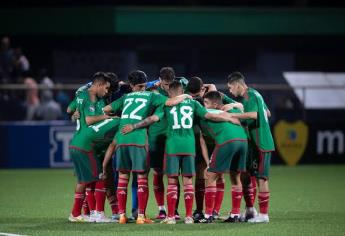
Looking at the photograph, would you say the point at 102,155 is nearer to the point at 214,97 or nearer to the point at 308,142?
the point at 214,97

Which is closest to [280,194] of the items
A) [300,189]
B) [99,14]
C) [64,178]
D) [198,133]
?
[300,189]

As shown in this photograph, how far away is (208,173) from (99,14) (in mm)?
15427

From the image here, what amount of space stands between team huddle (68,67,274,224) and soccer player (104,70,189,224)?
0.01 meters

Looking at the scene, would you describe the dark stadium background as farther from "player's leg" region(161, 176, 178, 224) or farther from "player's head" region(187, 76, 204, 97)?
"player's leg" region(161, 176, 178, 224)

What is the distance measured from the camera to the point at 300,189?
1689 cm

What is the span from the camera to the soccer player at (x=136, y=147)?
11781mm

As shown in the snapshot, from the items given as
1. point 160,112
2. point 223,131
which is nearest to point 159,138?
point 160,112

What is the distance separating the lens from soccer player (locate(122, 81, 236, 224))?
11.7m

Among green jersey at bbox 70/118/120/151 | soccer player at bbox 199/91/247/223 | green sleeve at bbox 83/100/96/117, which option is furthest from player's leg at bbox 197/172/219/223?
green sleeve at bbox 83/100/96/117

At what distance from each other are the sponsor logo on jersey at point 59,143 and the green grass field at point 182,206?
0.37 m

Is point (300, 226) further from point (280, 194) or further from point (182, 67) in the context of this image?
point (182, 67)

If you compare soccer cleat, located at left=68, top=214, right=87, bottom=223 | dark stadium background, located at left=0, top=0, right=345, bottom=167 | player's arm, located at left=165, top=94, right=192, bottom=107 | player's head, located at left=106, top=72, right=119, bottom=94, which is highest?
dark stadium background, located at left=0, top=0, right=345, bottom=167

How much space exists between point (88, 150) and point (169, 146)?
1106 millimetres

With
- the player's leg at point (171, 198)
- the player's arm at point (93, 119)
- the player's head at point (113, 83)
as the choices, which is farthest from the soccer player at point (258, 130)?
the player's arm at point (93, 119)
